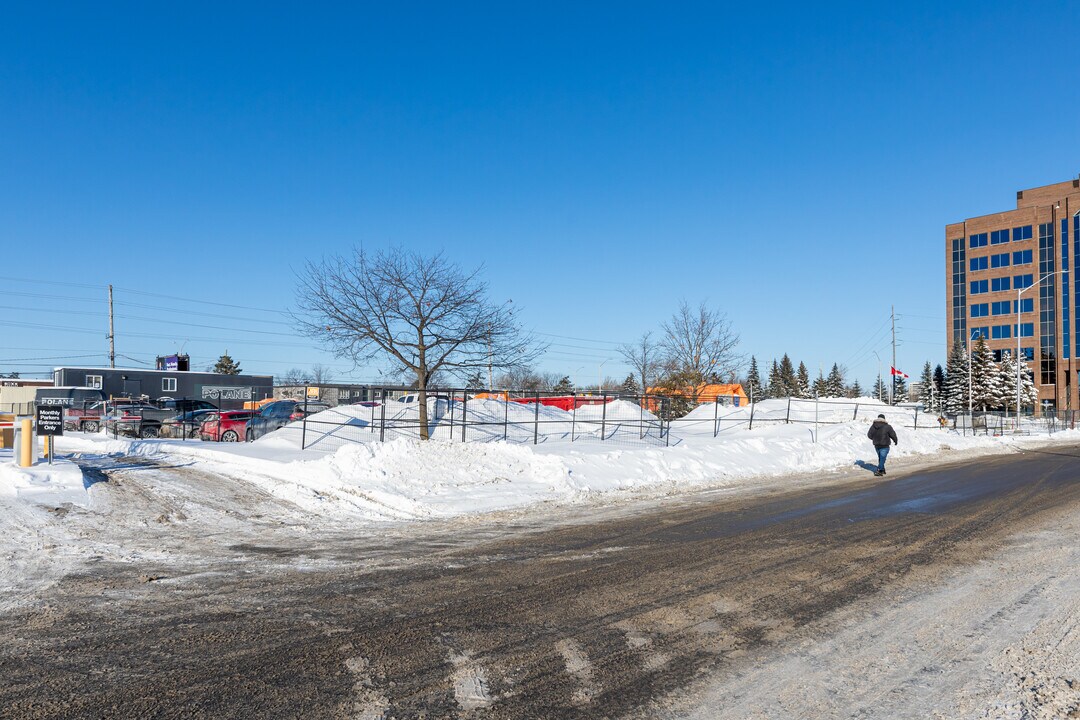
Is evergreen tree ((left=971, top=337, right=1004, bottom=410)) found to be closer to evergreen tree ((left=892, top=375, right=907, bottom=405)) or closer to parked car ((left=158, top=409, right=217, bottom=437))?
evergreen tree ((left=892, top=375, right=907, bottom=405))

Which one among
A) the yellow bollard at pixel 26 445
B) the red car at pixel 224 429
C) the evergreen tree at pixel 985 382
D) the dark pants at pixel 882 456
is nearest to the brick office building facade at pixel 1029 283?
the evergreen tree at pixel 985 382

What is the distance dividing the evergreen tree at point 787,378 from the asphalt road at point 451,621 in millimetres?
99727

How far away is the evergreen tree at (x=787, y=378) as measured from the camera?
109m

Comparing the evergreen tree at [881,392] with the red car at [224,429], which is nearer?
the red car at [224,429]

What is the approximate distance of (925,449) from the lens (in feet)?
97.7

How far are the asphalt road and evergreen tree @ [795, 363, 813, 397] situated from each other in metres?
103

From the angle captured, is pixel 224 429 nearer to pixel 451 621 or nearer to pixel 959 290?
pixel 451 621

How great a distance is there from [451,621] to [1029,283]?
3808 inches

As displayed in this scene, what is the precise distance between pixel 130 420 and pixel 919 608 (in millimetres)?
27231

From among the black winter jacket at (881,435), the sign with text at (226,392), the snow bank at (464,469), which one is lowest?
the snow bank at (464,469)

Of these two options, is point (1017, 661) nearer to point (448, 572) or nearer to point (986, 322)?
point (448, 572)

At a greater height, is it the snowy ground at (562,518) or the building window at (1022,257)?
the building window at (1022,257)

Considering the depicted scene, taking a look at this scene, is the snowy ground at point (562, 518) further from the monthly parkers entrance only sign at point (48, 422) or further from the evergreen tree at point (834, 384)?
the evergreen tree at point (834, 384)

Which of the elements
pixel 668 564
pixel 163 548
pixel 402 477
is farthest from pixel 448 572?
pixel 402 477
